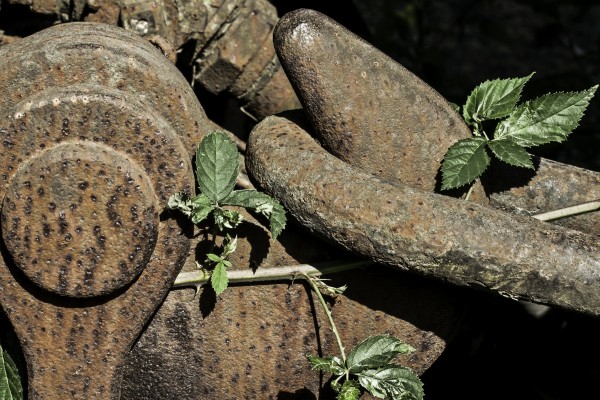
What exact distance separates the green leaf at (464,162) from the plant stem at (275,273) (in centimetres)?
23

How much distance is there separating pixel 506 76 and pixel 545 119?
220 cm

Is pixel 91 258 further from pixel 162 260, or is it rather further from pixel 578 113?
pixel 578 113

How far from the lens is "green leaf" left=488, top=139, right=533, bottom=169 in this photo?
1875mm

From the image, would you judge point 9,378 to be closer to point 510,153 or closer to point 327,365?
point 327,365

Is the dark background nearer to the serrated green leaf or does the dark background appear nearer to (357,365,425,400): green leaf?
(357,365,425,400): green leaf

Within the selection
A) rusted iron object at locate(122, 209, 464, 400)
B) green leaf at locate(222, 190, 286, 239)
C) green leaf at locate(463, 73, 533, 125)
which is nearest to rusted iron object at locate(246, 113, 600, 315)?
green leaf at locate(222, 190, 286, 239)

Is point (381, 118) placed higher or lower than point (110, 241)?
higher

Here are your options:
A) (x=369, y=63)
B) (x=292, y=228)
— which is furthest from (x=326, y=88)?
(x=292, y=228)

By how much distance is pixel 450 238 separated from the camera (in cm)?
174

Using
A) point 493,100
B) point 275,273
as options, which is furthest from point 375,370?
point 493,100

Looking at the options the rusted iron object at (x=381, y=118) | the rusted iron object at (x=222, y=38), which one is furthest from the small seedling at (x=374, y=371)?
the rusted iron object at (x=222, y=38)

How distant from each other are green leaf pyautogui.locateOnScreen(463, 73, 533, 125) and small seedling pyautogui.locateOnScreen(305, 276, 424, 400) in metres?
0.50

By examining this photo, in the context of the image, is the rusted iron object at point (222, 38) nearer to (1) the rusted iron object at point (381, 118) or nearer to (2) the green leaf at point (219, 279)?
(1) the rusted iron object at point (381, 118)

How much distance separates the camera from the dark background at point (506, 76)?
3.20 m
